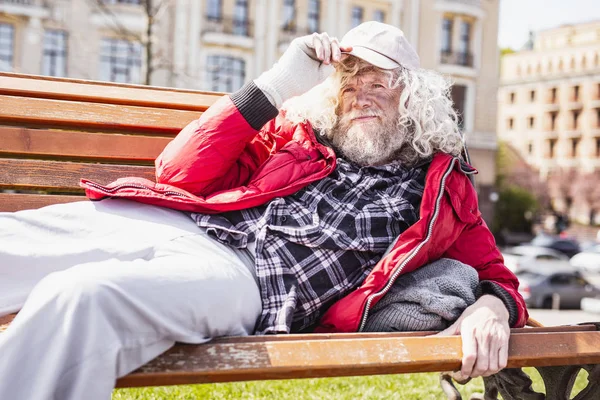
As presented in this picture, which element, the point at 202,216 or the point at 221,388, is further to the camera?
the point at 221,388

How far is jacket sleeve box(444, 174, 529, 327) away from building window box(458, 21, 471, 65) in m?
31.2

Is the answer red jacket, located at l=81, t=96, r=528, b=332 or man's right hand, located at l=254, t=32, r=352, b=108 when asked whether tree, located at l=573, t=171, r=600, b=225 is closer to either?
red jacket, located at l=81, t=96, r=528, b=332

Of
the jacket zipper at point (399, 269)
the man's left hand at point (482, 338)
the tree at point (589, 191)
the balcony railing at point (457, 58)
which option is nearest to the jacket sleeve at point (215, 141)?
the jacket zipper at point (399, 269)

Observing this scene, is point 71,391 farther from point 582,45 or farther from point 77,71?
point 582,45

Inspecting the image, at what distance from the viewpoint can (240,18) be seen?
92.8 ft

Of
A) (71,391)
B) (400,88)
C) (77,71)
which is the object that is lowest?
(71,391)

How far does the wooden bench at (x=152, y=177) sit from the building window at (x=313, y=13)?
26.8 meters

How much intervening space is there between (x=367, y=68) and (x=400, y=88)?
6.3 inches

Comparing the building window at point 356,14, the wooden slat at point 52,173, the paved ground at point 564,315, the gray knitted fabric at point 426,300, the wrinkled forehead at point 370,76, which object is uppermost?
the building window at point 356,14

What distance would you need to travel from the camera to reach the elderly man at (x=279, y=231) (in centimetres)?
180

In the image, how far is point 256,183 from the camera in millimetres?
2549

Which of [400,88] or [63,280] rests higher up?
[400,88]

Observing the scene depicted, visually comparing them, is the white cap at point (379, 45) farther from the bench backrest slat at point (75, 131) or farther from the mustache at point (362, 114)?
the bench backrest slat at point (75, 131)

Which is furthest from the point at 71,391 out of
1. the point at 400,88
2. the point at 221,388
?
the point at 221,388
